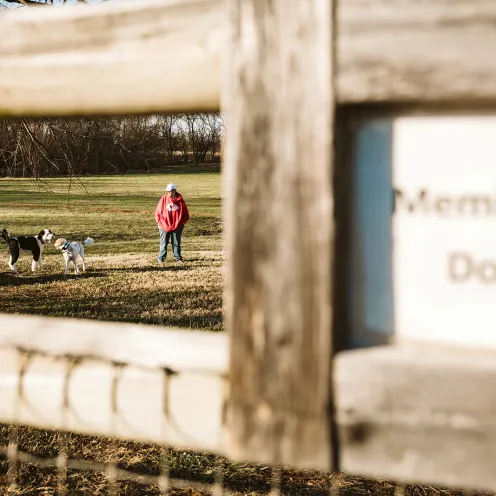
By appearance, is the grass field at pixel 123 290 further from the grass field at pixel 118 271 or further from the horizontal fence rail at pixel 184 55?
the horizontal fence rail at pixel 184 55

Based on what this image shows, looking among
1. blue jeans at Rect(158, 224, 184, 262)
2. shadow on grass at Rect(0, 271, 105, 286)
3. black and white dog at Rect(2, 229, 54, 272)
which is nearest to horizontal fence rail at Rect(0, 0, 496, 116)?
shadow on grass at Rect(0, 271, 105, 286)

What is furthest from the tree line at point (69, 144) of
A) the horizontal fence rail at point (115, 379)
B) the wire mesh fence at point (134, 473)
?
the horizontal fence rail at point (115, 379)

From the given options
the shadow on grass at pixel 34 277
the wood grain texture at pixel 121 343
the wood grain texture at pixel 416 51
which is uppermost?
the wood grain texture at pixel 416 51

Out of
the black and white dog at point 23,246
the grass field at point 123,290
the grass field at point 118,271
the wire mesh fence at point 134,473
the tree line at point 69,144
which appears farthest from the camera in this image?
the black and white dog at point 23,246

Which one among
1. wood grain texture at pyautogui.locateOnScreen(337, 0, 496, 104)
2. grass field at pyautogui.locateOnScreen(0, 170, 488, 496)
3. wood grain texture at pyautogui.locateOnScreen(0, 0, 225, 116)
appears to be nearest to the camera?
wood grain texture at pyautogui.locateOnScreen(337, 0, 496, 104)

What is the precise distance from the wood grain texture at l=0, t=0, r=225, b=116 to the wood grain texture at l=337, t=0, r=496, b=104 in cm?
17

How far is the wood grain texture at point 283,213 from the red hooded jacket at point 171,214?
12760mm

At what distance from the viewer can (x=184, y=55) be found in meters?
0.83

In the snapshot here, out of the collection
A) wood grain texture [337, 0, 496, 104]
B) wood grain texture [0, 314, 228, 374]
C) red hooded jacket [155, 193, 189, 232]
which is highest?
red hooded jacket [155, 193, 189, 232]

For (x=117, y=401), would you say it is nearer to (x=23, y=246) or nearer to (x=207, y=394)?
(x=207, y=394)

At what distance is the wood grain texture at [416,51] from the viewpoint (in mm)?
700

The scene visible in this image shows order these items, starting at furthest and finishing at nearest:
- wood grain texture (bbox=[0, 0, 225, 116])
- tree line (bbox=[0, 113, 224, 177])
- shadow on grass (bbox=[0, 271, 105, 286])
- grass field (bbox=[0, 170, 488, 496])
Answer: shadow on grass (bbox=[0, 271, 105, 286]), tree line (bbox=[0, 113, 224, 177]), grass field (bbox=[0, 170, 488, 496]), wood grain texture (bbox=[0, 0, 225, 116])

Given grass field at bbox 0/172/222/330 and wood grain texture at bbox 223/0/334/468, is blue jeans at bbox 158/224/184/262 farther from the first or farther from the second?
wood grain texture at bbox 223/0/334/468

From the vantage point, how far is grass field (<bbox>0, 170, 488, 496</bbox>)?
290cm
